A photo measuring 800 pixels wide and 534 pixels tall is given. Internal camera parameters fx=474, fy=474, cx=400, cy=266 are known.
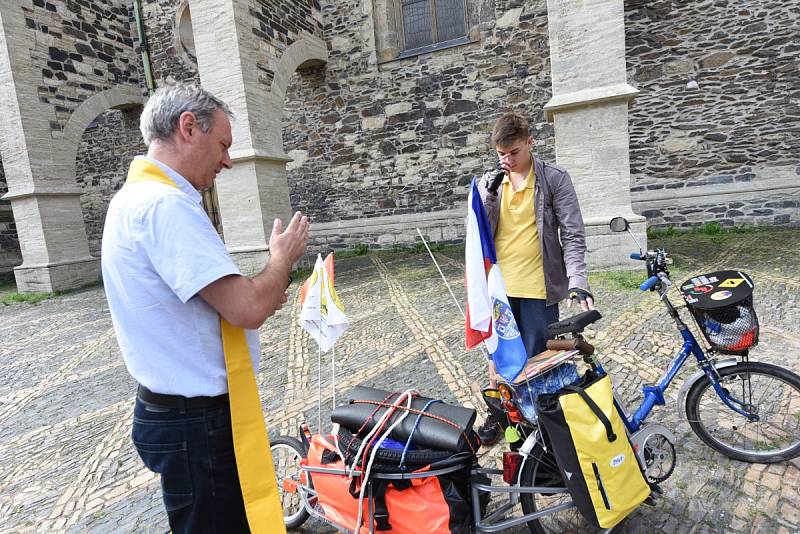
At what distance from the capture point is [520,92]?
360 inches

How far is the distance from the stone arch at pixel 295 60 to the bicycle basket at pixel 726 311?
7423mm

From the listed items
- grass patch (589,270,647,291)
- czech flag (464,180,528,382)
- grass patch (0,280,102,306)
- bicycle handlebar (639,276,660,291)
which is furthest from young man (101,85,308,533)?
grass patch (0,280,102,306)

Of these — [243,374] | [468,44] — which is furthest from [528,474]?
[468,44]

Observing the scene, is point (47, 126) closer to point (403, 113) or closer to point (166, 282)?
point (403, 113)

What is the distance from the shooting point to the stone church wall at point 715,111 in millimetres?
7535

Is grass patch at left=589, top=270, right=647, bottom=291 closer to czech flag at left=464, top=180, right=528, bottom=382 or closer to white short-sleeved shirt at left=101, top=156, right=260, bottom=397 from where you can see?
czech flag at left=464, top=180, right=528, bottom=382

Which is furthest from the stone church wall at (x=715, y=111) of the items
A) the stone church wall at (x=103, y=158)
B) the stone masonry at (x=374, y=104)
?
the stone church wall at (x=103, y=158)

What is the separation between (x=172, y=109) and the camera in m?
1.24

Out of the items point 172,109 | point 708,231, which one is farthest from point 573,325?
point 708,231

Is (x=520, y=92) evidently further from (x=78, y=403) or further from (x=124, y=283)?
(x=124, y=283)

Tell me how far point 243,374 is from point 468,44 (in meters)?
9.51

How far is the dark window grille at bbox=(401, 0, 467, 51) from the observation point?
31.6 feet

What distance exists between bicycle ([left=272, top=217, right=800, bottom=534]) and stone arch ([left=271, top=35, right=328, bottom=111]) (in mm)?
6956

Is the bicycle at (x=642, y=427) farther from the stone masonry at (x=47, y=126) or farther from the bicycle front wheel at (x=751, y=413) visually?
the stone masonry at (x=47, y=126)
